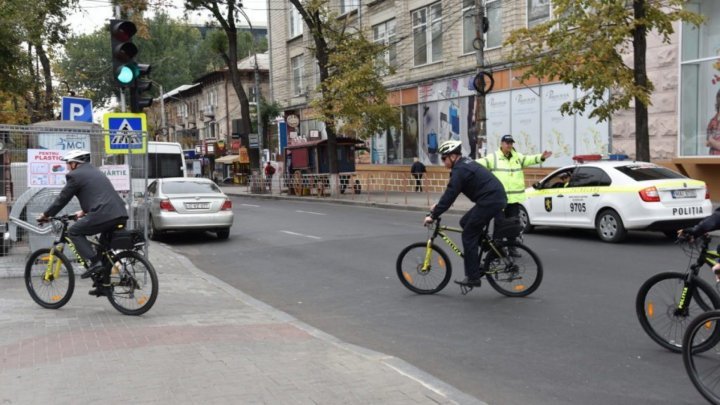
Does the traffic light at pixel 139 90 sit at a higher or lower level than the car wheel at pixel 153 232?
higher

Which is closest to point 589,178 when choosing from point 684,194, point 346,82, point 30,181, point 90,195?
point 684,194

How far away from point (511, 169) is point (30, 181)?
667 centimetres

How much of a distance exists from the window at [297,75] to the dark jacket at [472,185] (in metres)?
36.0

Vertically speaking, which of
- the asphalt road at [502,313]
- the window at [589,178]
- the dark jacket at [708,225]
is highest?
the window at [589,178]

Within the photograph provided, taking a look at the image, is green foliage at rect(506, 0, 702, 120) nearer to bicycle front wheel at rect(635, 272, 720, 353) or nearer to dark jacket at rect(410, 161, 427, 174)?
bicycle front wheel at rect(635, 272, 720, 353)

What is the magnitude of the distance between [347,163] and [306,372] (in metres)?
27.4

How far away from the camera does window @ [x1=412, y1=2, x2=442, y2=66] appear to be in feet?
98.3

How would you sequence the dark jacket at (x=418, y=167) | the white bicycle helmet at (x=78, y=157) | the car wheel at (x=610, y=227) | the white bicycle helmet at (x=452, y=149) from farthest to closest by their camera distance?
the dark jacket at (x=418, y=167)
the car wheel at (x=610, y=227)
the white bicycle helmet at (x=452, y=149)
the white bicycle helmet at (x=78, y=157)

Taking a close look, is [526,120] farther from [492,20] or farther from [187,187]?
[187,187]

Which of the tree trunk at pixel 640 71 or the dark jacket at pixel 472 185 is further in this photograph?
the tree trunk at pixel 640 71

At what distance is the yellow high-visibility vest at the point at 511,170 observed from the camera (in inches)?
384

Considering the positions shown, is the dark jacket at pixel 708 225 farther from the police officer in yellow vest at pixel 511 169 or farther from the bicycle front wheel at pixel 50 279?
the bicycle front wheel at pixel 50 279

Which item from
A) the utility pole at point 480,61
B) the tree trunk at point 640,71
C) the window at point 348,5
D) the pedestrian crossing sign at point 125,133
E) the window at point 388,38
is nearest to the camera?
the pedestrian crossing sign at point 125,133

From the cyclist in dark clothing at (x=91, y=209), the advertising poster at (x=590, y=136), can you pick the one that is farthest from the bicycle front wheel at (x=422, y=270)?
the advertising poster at (x=590, y=136)
